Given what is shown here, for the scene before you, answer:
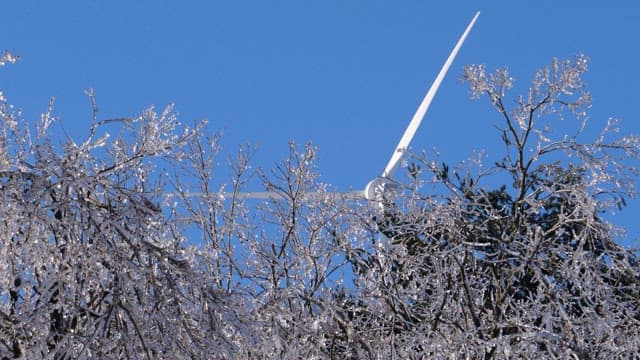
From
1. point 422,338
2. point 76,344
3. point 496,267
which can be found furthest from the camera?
point 496,267

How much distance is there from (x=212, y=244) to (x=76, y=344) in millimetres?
6180

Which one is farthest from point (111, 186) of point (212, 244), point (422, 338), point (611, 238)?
point (212, 244)

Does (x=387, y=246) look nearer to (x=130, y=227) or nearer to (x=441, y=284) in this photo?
(x=441, y=284)

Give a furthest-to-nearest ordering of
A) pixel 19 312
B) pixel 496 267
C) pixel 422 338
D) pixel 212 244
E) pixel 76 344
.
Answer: pixel 212 244
pixel 496 267
pixel 422 338
pixel 19 312
pixel 76 344

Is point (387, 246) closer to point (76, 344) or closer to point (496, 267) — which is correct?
→ point (496, 267)

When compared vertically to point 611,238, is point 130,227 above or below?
below

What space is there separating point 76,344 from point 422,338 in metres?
3.69

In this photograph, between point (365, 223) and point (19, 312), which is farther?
point (365, 223)

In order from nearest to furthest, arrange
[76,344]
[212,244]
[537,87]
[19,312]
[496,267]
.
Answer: [76,344], [19,312], [537,87], [496,267], [212,244]

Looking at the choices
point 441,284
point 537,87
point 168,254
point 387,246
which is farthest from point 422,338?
point 168,254

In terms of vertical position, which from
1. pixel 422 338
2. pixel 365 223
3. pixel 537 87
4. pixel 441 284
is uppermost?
pixel 537 87

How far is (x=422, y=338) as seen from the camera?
311 inches

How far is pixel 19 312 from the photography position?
200 inches

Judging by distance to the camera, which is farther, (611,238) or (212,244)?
(212,244)
